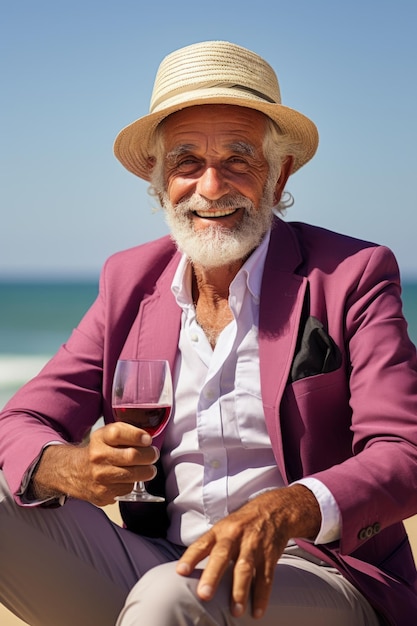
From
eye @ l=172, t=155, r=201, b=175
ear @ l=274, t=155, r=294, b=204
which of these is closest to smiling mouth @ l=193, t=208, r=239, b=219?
eye @ l=172, t=155, r=201, b=175

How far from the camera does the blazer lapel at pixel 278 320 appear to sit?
3076 millimetres

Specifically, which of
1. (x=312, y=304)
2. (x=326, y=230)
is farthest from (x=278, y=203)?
(x=312, y=304)

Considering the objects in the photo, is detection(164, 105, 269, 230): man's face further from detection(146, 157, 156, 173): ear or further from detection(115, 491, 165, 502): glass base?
detection(115, 491, 165, 502): glass base

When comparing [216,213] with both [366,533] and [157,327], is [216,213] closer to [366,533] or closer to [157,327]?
[157,327]

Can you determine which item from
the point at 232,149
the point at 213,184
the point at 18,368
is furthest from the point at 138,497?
the point at 18,368

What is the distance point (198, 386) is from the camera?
3258mm

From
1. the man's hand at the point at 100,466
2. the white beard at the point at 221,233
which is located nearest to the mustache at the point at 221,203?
the white beard at the point at 221,233

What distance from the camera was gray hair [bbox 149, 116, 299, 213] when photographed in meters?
3.58

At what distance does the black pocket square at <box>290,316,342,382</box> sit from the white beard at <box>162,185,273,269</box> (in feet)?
1.33

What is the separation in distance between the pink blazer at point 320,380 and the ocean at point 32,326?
10.8 metres

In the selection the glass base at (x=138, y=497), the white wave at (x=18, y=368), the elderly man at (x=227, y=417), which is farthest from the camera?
the white wave at (x=18, y=368)

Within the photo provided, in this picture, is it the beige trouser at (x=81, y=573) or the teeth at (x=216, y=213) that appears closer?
the beige trouser at (x=81, y=573)

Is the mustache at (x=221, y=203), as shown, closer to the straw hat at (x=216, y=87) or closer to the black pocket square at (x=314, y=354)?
the straw hat at (x=216, y=87)

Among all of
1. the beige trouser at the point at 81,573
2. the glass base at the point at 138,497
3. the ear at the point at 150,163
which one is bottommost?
the beige trouser at the point at 81,573
